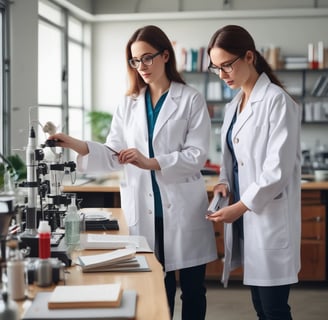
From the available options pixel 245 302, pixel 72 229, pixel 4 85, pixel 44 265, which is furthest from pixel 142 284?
pixel 4 85

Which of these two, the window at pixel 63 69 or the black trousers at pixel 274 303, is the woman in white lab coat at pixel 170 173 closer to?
the black trousers at pixel 274 303

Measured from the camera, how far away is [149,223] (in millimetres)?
2703

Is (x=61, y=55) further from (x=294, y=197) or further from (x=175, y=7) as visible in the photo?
(x=294, y=197)

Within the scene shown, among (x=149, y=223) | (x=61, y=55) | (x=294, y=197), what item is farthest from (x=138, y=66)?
(x=61, y=55)

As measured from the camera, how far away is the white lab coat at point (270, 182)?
2238 mm

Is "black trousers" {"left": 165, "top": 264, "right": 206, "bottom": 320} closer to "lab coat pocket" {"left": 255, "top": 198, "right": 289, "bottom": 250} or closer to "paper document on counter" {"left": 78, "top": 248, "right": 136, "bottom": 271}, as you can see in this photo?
"lab coat pocket" {"left": 255, "top": 198, "right": 289, "bottom": 250}

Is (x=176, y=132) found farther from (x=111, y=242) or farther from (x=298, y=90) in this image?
(x=298, y=90)

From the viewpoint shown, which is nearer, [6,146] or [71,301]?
[71,301]

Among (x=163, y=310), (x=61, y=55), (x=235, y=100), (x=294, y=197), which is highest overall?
(x=61, y=55)

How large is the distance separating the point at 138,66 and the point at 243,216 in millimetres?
792

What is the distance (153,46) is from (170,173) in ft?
1.82

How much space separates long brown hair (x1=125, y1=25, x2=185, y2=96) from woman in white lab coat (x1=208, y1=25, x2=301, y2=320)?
309 millimetres

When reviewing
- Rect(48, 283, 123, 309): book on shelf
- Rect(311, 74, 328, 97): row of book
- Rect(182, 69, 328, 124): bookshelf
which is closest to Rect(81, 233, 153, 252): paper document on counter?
Rect(48, 283, 123, 309): book on shelf

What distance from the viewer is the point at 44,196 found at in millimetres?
2230
